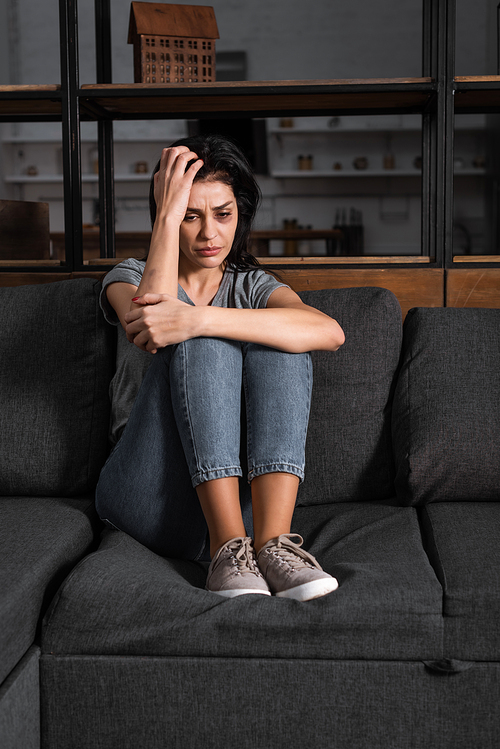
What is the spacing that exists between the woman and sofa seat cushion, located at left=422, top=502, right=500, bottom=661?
20 centimetres

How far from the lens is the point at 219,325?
127 centimetres

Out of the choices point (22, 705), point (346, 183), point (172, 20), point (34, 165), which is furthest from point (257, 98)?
point (34, 165)

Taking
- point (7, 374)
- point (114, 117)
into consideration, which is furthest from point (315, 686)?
point (114, 117)

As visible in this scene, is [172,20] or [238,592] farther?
[172,20]

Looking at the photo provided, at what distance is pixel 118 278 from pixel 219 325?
37 cm

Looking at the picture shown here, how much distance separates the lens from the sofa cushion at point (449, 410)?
1423mm

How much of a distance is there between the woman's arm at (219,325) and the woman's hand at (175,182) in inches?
10.1

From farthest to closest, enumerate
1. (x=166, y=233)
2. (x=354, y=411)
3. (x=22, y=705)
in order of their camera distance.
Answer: (x=354, y=411) < (x=166, y=233) < (x=22, y=705)

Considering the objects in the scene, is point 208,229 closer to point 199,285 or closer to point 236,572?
point 199,285

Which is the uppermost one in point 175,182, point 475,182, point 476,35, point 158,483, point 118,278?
point 476,35

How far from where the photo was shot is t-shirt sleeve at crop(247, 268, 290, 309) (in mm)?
1557

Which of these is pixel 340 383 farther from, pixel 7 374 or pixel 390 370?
pixel 7 374

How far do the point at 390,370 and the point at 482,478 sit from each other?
33 centimetres

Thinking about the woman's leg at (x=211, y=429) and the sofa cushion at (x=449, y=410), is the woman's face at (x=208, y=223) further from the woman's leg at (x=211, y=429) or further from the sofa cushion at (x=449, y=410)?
the sofa cushion at (x=449, y=410)
